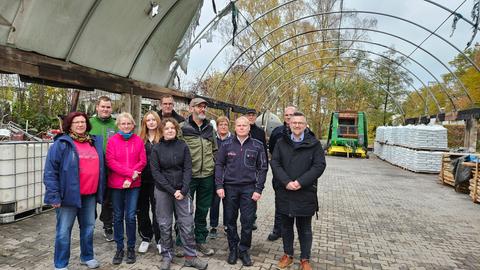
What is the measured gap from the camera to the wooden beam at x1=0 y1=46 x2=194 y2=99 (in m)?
3.84

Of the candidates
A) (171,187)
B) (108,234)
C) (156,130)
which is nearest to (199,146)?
(156,130)

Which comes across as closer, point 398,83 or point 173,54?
point 173,54

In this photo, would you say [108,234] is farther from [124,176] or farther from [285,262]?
[285,262]

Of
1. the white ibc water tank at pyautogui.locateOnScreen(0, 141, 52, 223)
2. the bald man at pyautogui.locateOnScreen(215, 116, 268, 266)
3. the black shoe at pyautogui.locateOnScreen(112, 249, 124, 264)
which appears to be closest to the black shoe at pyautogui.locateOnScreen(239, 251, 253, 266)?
the bald man at pyautogui.locateOnScreen(215, 116, 268, 266)

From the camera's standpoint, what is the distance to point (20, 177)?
5117mm

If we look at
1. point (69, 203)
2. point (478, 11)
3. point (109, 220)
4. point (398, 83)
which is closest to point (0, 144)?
point (109, 220)

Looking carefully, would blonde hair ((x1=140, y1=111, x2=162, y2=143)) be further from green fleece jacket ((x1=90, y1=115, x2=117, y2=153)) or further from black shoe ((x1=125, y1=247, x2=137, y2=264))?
black shoe ((x1=125, y1=247, x2=137, y2=264))

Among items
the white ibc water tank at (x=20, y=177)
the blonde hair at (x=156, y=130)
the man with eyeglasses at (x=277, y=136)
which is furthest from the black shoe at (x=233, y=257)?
the white ibc water tank at (x=20, y=177)

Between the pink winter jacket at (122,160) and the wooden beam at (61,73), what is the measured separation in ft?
4.45

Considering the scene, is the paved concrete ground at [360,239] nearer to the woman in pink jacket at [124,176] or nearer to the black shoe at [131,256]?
the black shoe at [131,256]

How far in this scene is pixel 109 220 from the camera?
4.53 meters

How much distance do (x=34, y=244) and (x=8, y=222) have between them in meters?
1.07

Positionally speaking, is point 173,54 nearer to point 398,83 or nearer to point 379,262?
point 379,262

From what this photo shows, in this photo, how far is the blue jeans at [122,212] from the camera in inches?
150
